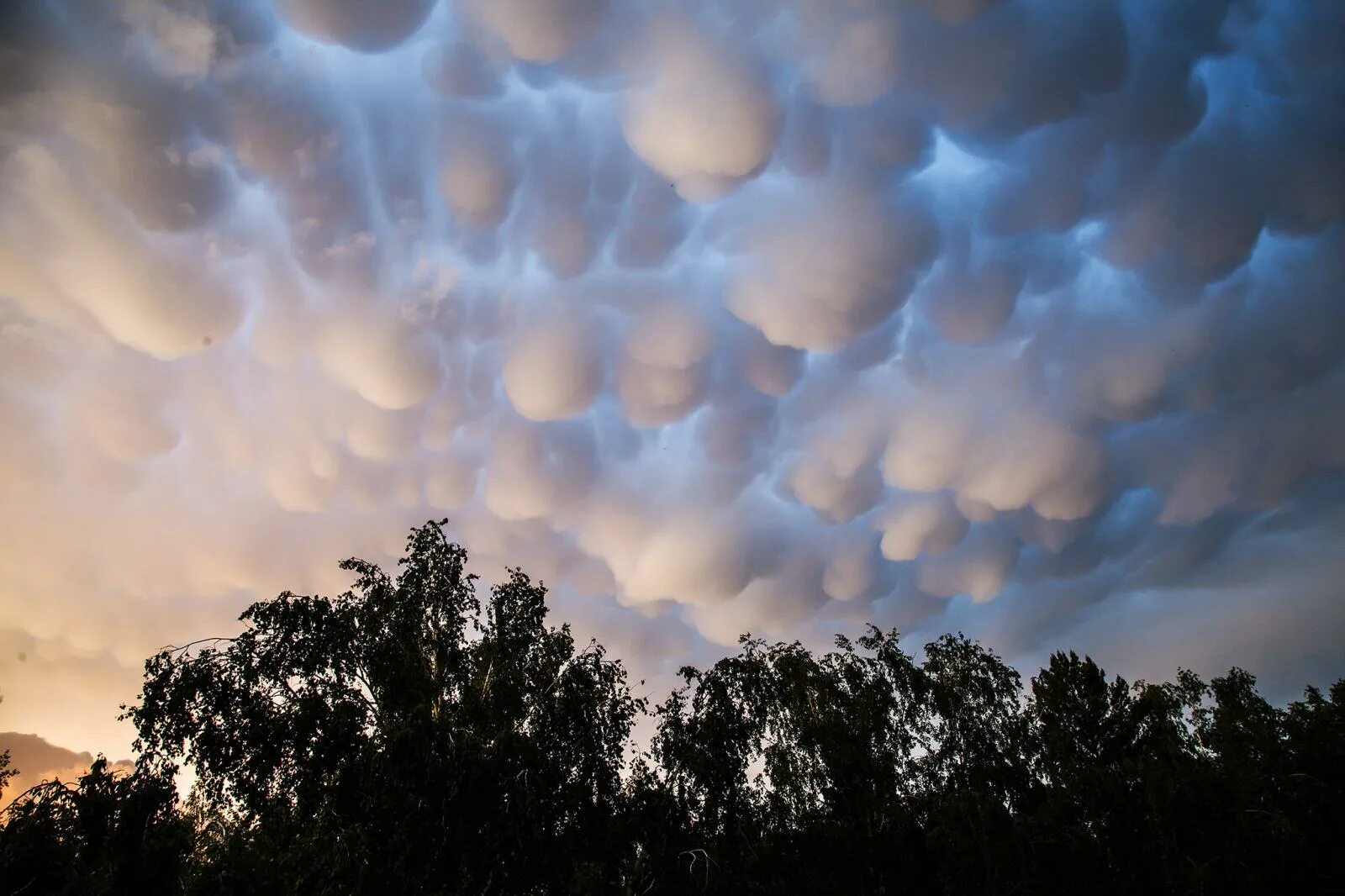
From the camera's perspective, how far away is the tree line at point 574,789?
15383 millimetres

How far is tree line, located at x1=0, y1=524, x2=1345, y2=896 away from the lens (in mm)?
15383

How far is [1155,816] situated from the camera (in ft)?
68.6

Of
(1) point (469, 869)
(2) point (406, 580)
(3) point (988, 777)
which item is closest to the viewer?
(1) point (469, 869)

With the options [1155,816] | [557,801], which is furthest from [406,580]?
[1155,816]

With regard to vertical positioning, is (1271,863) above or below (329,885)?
below

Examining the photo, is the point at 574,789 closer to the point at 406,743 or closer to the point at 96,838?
the point at 406,743

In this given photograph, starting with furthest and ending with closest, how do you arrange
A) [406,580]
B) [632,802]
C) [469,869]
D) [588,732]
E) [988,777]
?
[988,777] → [406,580] → [632,802] → [588,732] → [469,869]

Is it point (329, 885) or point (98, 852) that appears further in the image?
point (98, 852)

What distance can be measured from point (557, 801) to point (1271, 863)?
25536 millimetres

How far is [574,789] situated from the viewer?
18578mm

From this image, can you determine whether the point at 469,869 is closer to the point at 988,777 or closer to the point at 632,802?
the point at 632,802

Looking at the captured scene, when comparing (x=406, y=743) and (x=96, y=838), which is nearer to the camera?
(x=406, y=743)

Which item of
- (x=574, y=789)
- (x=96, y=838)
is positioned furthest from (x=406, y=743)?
(x=96, y=838)

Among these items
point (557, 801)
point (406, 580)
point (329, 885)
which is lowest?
point (329, 885)
